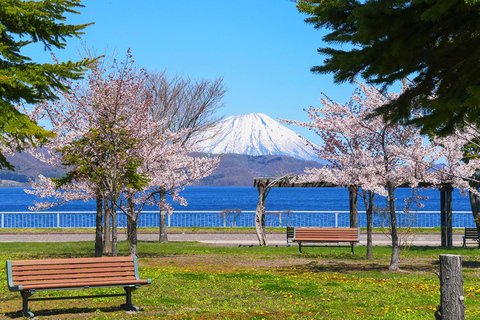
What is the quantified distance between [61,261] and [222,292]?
9.47 ft

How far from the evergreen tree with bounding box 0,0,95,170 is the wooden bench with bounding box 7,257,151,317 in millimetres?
1972

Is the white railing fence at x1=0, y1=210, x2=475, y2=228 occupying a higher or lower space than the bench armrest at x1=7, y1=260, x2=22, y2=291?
lower

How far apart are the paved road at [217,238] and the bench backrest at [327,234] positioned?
402cm

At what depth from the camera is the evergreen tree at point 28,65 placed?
30.4 ft

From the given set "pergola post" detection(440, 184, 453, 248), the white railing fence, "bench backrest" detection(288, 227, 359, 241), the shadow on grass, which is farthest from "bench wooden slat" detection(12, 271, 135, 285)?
"pergola post" detection(440, 184, 453, 248)

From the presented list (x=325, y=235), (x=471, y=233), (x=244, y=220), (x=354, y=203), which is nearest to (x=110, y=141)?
(x=325, y=235)

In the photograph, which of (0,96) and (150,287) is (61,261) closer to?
(150,287)

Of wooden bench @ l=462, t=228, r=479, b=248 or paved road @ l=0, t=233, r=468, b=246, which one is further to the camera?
paved road @ l=0, t=233, r=468, b=246

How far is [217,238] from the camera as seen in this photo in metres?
26.5

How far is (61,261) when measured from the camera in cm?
921

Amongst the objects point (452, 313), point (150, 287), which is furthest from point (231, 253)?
point (452, 313)

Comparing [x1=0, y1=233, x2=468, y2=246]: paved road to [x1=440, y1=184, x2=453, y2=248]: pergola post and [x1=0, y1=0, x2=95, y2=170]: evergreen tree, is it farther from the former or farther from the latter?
[x1=0, y1=0, x2=95, y2=170]: evergreen tree

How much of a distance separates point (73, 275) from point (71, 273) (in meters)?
0.04

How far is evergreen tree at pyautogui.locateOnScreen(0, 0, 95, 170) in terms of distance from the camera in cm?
927
